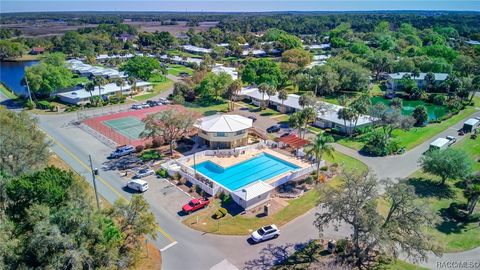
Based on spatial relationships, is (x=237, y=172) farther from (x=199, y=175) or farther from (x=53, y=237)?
(x=53, y=237)

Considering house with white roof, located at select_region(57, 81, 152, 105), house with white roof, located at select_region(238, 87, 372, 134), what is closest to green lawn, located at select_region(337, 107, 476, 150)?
house with white roof, located at select_region(238, 87, 372, 134)

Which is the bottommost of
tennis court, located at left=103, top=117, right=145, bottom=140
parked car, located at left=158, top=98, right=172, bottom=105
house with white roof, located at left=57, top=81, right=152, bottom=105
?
tennis court, located at left=103, top=117, right=145, bottom=140

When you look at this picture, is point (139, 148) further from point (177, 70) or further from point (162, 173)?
point (177, 70)

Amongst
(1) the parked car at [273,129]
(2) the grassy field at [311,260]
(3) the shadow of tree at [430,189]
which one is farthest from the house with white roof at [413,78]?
(2) the grassy field at [311,260]

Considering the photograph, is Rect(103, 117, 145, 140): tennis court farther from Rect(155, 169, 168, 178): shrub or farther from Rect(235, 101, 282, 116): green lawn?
Rect(235, 101, 282, 116): green lawn

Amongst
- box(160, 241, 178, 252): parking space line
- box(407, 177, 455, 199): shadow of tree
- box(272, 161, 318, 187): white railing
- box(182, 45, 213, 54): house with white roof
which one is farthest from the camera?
box(182, 45, 213, 54): house with white roof

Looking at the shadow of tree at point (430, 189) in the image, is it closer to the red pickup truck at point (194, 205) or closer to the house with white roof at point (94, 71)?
the red pickup truck at point (194, 205)
